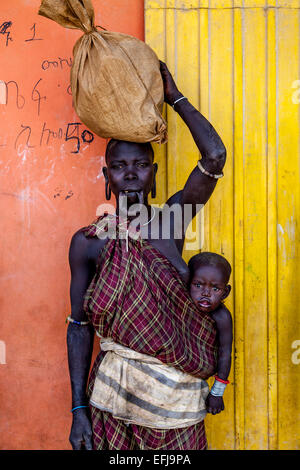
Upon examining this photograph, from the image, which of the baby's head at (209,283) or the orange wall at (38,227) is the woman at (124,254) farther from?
the orange wall at (38,227)

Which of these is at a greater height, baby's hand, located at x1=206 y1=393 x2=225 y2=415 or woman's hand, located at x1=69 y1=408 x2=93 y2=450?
baby's hand, located at x1=206 y1=393 x2=225 y2=415

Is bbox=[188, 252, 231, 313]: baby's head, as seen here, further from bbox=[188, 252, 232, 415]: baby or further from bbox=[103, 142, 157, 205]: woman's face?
bbox=[103, 142, 157, 205]: woman's face

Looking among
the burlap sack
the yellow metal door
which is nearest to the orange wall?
the yellow metal door

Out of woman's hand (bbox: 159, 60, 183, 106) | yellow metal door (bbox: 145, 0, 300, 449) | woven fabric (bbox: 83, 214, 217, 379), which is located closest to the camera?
woven fabric (bbox: 83, 214, 217, 379)

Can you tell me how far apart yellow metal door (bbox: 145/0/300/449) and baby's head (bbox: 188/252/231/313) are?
56 cm

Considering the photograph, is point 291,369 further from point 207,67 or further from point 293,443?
point 207,67

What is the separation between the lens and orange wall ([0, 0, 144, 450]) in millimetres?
2383

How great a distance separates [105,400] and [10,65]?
1.83 m

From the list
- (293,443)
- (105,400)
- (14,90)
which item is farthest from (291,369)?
(14,90)

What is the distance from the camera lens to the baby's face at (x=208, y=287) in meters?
1.77

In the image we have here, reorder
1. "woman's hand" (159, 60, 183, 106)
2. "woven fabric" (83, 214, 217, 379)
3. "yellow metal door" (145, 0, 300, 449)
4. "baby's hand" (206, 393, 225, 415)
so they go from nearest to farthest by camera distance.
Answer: "woven fabric" (83, 214, 217, 379), "baby's hand" (206, 393, 225, 415), "woman's hand" (159, 60, 183, 106), "yellow metal door" (145, 0, 300, 449)

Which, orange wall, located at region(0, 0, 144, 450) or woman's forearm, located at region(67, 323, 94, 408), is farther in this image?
orange wall, located at region(0, 0, 144, 450)

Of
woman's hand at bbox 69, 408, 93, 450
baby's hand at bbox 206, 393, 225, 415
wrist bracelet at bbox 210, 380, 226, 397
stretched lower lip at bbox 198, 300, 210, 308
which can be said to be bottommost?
woman's hand at bbox 69, 408, 93, 450

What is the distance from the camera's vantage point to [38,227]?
2.42m
